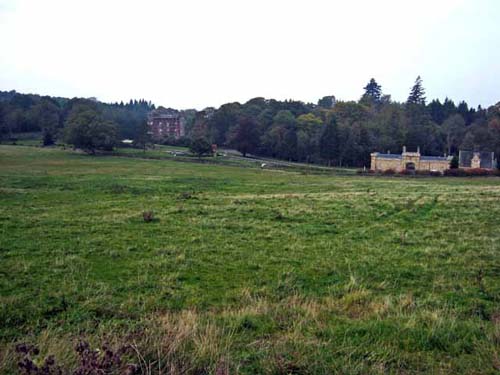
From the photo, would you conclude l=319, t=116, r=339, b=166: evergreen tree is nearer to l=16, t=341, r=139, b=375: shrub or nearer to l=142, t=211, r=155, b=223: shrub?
l=142, t=211, r=155, b=223: shrub

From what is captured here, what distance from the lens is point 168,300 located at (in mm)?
7535

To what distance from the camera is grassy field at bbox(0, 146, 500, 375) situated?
4828 mm

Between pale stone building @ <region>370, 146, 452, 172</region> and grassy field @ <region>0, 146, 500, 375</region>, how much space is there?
56279mm

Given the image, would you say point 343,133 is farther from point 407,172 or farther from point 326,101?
point 326,101

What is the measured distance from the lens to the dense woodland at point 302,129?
7931 centimetres

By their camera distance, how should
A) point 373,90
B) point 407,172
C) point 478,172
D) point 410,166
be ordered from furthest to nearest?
point 373,90
point 410,166
point 407,172
point 478,172

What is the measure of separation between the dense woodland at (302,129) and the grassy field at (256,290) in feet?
202

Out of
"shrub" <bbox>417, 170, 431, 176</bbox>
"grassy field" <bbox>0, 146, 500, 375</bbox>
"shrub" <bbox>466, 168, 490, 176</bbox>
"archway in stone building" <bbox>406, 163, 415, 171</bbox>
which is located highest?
"archway in stone building" <bbox>406, 163, 415, 171</bbox>

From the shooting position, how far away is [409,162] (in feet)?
236

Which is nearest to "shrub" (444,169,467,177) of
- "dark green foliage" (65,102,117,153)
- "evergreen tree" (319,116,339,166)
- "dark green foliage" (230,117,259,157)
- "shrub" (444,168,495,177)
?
"shrub" (444,168,495,177)

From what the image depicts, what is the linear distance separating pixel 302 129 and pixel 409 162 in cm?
2891

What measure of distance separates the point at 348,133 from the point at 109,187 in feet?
202

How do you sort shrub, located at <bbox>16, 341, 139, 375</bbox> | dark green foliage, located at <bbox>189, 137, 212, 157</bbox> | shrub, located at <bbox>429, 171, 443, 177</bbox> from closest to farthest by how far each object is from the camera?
shrub, located at <bbox>16, 341, 139, 375</bbox>, shrub, located at <bbox>429, 171, 443, 177</bbox>, dark green foliage, located at <bbox>189, 137, 212, 157</bbox>

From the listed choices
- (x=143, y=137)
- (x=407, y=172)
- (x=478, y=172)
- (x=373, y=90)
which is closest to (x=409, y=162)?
(x=407, y=172)
